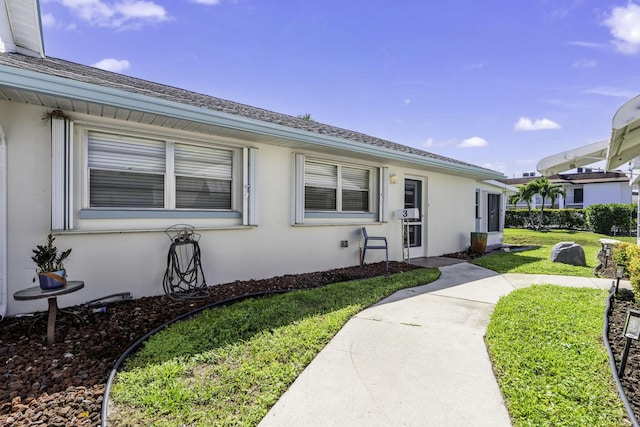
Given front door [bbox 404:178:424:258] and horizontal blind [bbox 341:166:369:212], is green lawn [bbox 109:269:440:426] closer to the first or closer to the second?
horizontal blind [bbox 341:166:369:212]

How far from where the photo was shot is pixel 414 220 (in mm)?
9250

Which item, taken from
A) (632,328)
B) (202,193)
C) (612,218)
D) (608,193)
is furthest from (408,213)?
(608,193)

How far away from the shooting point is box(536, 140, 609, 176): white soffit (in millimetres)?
6361

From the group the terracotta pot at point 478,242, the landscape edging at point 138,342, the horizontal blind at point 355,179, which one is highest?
the horizontal blind at point 355,179

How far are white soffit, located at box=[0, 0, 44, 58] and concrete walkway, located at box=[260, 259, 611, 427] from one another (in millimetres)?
6897

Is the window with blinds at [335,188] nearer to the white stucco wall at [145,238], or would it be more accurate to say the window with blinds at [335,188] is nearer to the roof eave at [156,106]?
the white stucco wall at [145,238]

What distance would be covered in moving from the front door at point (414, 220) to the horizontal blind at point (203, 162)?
5.16 m

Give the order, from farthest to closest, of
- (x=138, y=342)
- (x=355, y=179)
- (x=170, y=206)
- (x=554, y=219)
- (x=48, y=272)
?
1. (x=554, y=219)
2. (x=355, y=179)
3. (x=170, y=206)
4. (x=48, y=272)
5. (x=138, y=342)

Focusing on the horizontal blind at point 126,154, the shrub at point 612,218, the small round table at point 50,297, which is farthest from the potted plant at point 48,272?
the shrub at point 612,218

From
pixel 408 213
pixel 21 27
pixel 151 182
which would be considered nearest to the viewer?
pixel 151 182

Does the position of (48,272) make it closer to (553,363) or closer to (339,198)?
(553,363)

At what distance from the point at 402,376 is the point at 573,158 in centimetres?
669

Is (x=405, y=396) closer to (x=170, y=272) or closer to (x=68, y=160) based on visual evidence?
(x=170, y=272)

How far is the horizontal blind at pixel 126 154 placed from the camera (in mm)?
4492
